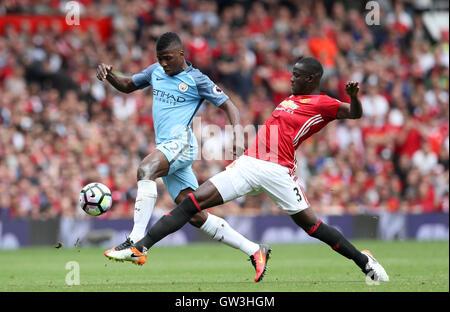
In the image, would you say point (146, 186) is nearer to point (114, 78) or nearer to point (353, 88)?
point (114, 78)

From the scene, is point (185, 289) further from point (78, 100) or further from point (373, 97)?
point (373, 97)

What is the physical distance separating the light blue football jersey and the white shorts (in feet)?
3.82

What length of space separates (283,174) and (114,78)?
261 cm

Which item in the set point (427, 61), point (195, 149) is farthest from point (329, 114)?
point (427, 61)

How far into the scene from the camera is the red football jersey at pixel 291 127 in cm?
902

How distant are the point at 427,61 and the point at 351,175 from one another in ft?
Result: 15.9

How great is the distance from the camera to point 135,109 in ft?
64.4

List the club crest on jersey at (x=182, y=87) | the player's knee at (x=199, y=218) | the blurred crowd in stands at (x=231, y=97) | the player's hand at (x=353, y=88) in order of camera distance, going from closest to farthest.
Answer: the player's hand at (x=353, y=88) → the player's knee at (x=199, y=218) → the club crest on jersey at (x=182, y=87) → the blurred crowd in stands at (x=231, y=97)

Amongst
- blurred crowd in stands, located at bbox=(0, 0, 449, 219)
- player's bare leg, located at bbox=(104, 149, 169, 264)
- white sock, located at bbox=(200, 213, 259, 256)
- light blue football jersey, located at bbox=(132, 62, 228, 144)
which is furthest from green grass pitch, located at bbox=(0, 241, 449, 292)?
blurred crowd in stands, located at bbox=(0, 0, 449, 219)

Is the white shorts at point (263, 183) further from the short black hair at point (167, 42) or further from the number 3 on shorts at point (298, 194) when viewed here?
the short black hair at point (167, 42)

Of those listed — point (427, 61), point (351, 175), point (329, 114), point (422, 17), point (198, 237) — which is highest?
point (422, 17)

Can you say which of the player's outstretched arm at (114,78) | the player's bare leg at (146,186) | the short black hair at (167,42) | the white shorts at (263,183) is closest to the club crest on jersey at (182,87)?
the short black hair at (167,42)

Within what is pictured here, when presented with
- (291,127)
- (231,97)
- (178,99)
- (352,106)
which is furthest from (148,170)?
(231,97)

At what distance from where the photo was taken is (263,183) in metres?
8.92
